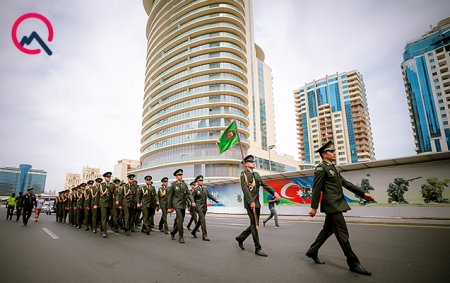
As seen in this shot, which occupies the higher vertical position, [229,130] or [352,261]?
[229,130]

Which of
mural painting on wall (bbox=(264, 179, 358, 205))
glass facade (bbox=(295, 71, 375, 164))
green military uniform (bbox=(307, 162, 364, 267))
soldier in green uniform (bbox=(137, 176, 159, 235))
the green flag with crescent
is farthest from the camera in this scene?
glass facade (bbox=(295, 71, 375, 164))

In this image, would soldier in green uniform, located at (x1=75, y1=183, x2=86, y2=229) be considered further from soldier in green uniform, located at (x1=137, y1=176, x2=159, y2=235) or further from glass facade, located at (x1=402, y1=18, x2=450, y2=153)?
glass facade, located at (x1=402, y1=18, x2=450, y2=153)

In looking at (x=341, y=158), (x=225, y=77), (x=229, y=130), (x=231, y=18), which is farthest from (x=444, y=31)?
(x=229, y=130)

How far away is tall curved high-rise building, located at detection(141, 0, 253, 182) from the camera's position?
50188mm

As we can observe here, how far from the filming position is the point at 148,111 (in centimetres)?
6488

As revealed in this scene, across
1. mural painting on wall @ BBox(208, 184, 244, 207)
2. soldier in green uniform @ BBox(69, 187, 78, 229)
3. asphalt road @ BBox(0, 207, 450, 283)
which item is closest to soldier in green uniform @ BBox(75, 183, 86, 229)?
soldier in green uniform @ BBox(69, 187, 78, 229)

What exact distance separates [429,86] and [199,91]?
7582 centimetres

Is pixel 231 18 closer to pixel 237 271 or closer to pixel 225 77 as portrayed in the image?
pixel 225 77

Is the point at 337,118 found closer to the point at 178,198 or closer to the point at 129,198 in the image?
the point at 129,198

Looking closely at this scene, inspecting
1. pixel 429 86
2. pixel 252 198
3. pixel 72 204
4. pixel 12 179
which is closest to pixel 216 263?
pixel 252 198

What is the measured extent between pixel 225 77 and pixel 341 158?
68.7 metres

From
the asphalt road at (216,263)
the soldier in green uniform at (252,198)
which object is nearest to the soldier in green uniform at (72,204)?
the asphalt road at (216,263)

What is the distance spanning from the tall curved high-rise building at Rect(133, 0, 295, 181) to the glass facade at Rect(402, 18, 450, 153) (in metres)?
51.9

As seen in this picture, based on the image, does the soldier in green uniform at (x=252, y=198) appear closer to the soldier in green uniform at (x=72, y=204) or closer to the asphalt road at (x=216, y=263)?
the asphalt road at (x=216, y=263)
